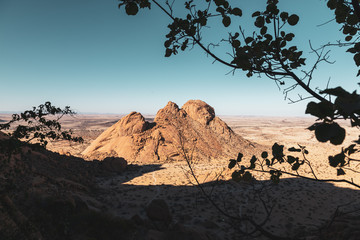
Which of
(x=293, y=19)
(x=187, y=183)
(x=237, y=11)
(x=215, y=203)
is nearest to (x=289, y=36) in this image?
(x=293, y=19)

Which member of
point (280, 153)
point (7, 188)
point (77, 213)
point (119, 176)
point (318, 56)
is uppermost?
point (318, 56)

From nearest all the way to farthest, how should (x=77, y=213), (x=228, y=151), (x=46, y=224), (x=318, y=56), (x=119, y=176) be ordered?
1. (x=318, y=56)
2. (x=46, y=224)
3. (x=77, y=213)
4. (x=119, y=176)
5. (x=228, y=151)

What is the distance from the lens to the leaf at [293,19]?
1.98 m

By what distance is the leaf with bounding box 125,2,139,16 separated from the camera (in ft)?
5.53

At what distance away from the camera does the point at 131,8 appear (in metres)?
1.71

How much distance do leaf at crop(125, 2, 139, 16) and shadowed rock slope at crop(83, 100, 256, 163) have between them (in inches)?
677

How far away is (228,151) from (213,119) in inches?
229

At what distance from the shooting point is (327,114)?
44.9 inches

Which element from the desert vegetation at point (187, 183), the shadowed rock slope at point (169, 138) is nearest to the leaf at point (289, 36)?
the desert vegetation at point (187, 183)

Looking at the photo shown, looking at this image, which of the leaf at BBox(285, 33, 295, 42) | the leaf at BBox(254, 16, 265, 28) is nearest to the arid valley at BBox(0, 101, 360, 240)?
the leaf at BBox(285, 33, 295, 42)

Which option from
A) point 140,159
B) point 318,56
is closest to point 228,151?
point 140,159

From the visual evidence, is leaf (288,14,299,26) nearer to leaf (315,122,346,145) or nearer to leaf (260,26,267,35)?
leaf (260,26,267,35)

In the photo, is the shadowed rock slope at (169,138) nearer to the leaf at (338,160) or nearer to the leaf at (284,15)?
the leaf at (284,15)

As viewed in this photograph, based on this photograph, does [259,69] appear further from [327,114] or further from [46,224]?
[46,224]
